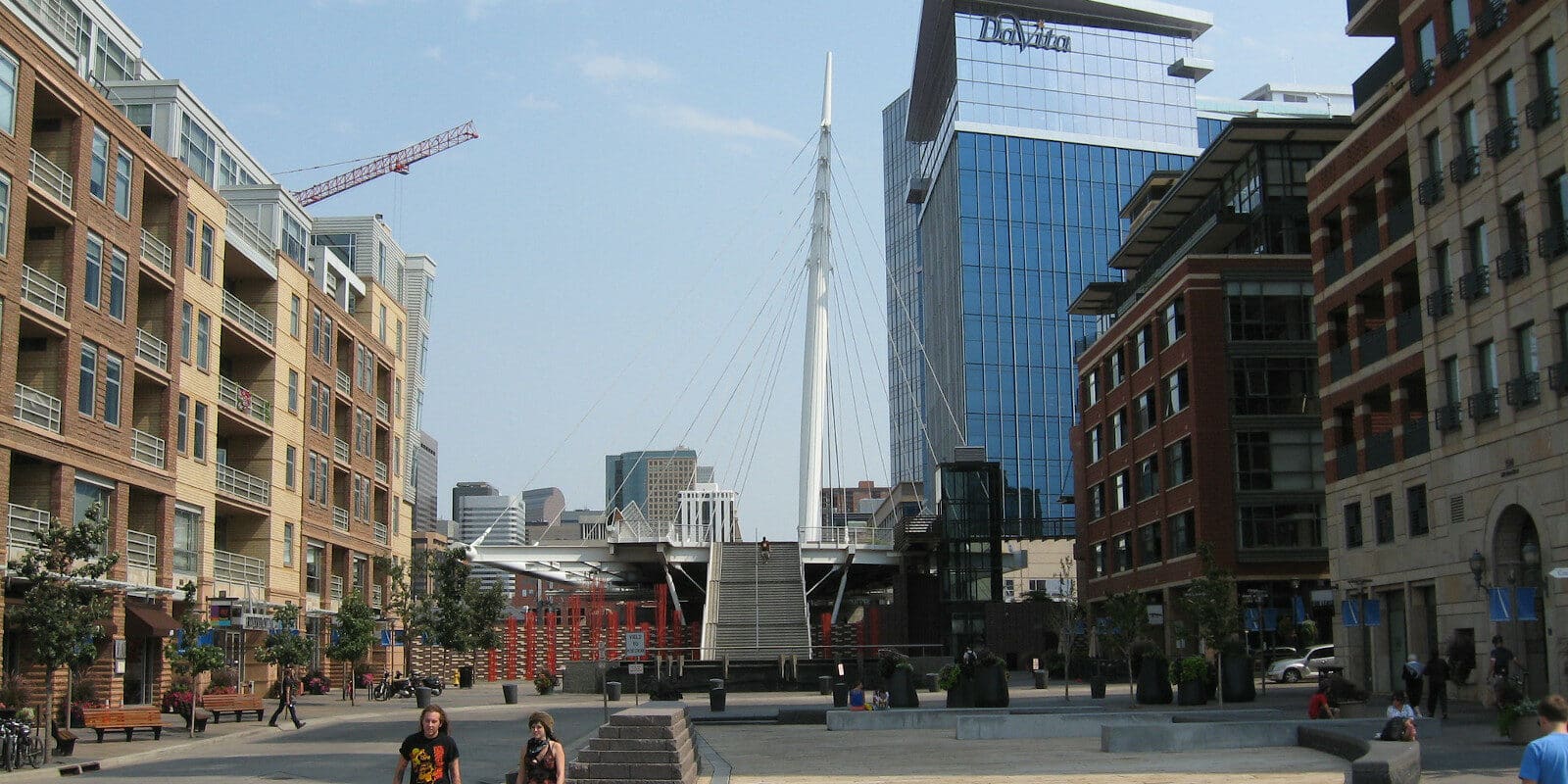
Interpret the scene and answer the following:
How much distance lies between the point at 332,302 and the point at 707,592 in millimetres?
22283

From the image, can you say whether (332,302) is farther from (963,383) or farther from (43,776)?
(963,383)

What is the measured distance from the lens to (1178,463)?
64125mm

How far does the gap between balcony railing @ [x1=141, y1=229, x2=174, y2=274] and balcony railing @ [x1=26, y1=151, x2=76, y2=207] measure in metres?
5.55

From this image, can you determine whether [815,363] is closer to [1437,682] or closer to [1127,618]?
[1127,618]

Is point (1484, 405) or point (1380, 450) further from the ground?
point (1484, 405)

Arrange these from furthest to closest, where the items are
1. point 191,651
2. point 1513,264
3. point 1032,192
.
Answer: point 1032,192
point 191,651
point 1513,264

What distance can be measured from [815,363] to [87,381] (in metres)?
42.0

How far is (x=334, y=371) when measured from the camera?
221 ft

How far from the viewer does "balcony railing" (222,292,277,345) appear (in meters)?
54.6

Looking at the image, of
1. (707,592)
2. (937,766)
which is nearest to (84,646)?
(937,766)

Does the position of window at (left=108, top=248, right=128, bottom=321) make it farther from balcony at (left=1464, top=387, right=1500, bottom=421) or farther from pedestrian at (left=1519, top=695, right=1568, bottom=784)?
pedestrian at (left=1519, top=695, right=1568, bottom=784)

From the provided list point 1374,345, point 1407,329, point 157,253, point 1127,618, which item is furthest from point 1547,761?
point 157,253

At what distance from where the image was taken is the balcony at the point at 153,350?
45.5 meters

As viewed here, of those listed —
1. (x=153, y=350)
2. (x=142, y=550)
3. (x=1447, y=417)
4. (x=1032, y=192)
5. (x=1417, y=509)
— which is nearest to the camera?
(x=1447, y=417)
